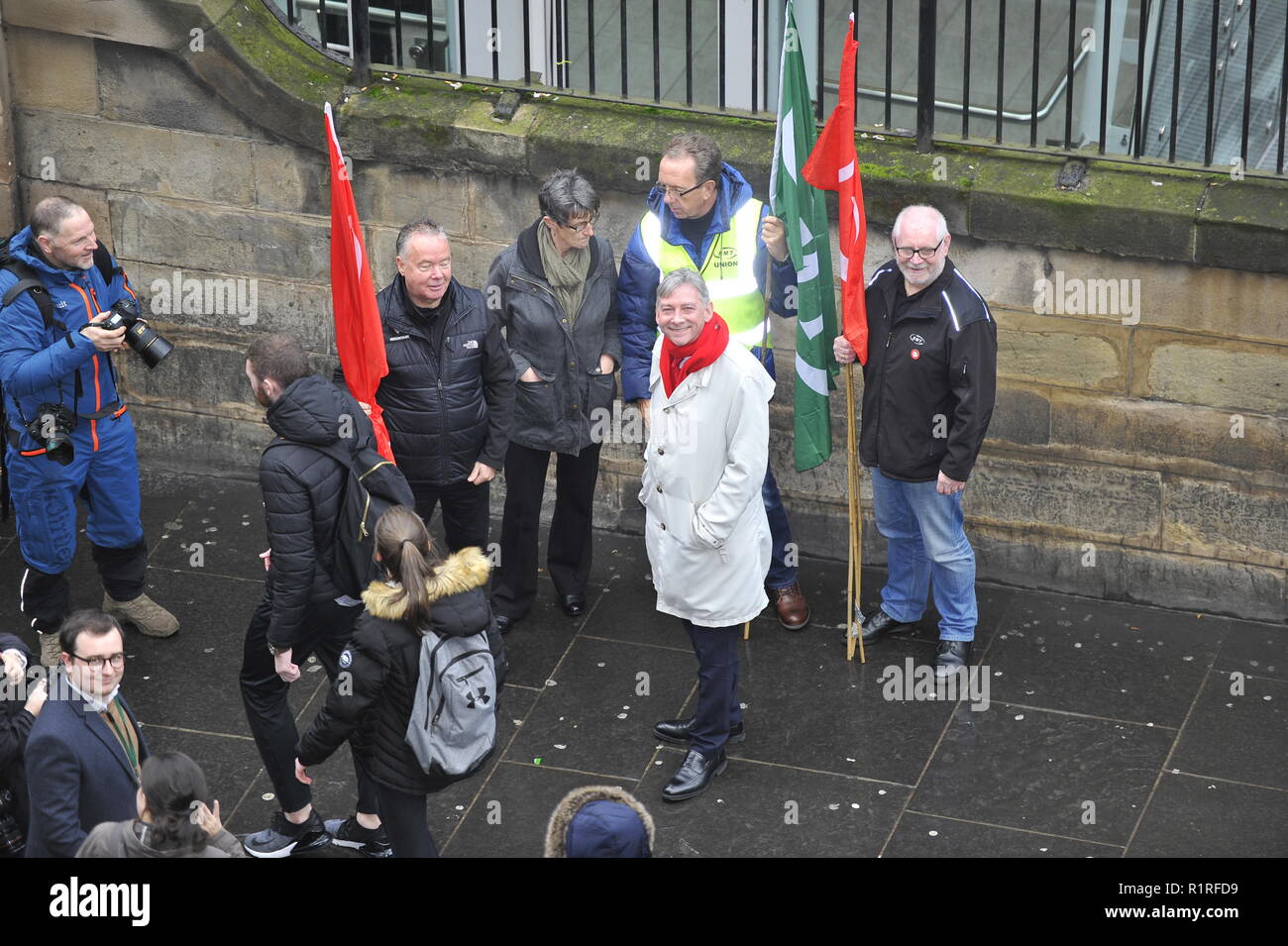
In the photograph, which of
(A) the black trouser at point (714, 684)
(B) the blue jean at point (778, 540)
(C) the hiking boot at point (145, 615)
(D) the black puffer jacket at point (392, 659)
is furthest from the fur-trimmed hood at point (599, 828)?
(C) the hiking boot at point (145, 615)

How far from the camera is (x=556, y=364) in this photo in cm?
762

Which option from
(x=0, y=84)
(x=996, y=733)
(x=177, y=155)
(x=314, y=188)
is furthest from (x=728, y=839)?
(x=0, y=84)

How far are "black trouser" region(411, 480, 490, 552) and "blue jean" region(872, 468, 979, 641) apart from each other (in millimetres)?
1556

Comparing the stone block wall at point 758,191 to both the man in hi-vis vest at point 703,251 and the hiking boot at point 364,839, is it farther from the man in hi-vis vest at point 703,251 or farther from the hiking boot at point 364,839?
the hiking boot at point 364,839

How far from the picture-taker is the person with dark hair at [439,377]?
7043 millimetres

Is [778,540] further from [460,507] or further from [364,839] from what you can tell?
[364,839]

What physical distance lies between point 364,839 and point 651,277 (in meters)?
2.43

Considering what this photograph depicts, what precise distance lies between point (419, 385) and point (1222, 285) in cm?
311

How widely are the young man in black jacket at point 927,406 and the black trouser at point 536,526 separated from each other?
3.92 feet

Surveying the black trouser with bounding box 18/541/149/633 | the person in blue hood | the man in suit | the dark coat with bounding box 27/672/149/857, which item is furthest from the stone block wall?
the dark coat with bounding box 27/672/149/857

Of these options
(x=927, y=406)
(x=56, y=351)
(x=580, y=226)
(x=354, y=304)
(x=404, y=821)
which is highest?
(x=580, y=226)

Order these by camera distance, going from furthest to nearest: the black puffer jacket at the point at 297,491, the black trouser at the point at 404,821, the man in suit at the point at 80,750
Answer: the black puffer jacket at the point at 297,491
the black trouser at the point at 404,821
the man in suit at the point at 80,750

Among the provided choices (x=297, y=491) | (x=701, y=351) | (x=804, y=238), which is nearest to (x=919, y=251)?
(x=804, y=238)

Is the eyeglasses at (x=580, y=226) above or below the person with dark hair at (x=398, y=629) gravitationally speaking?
above
